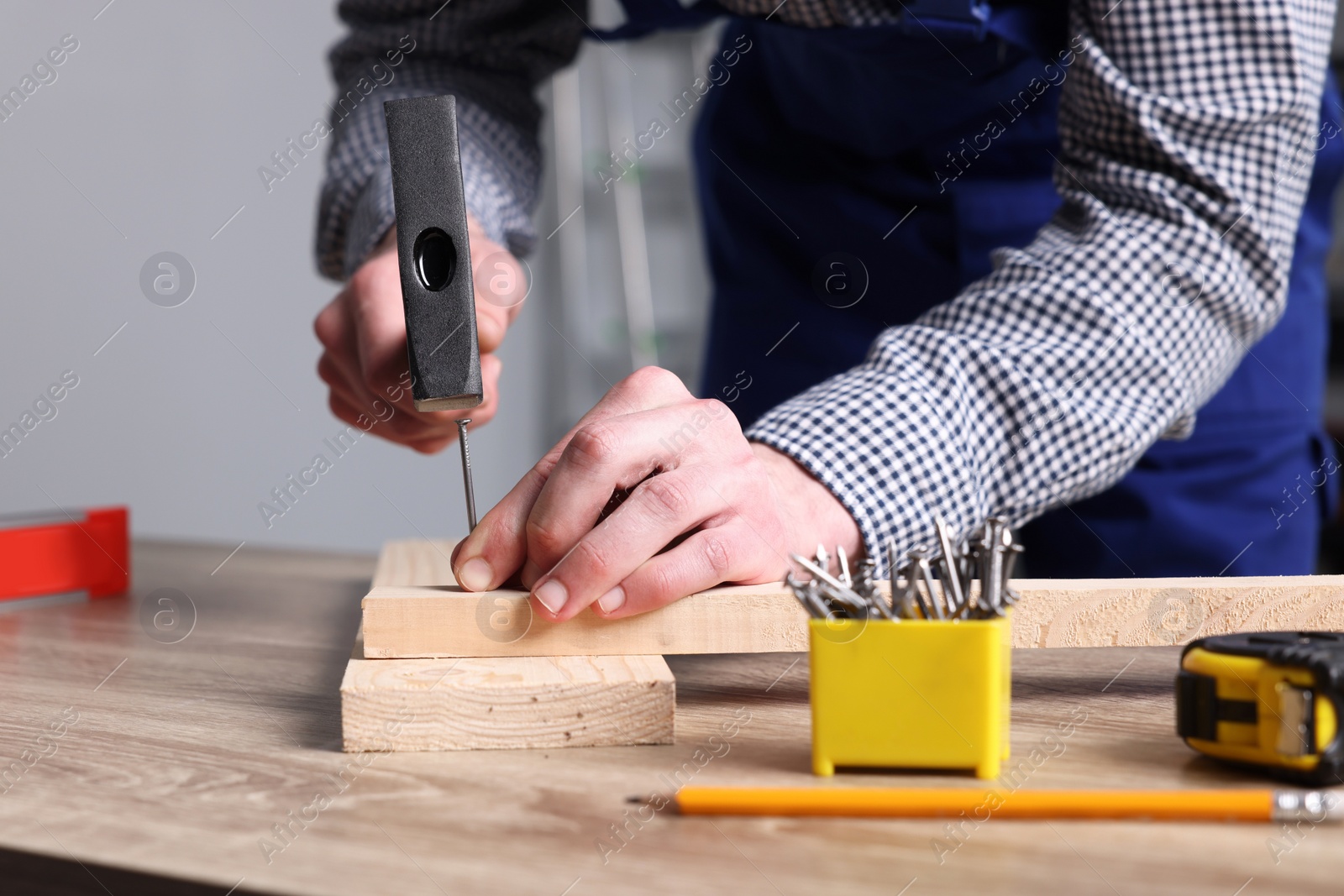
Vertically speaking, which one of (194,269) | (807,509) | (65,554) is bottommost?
(65,554)

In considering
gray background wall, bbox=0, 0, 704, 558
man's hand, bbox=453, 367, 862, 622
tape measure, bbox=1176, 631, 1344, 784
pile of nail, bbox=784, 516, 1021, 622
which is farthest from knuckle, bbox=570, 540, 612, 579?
gray background wall, bbox=0, 0, 704, 558

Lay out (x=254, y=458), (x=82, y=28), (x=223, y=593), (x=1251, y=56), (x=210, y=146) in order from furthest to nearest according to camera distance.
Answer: (x=254, y=458)
(x=210, y=146)
(x=82, y=28)
(x=223, y=593)
(x=1251, y=56)

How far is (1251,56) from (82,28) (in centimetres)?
228

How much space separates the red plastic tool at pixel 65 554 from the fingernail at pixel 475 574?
58 centimetres

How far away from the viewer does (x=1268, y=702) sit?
457 mm

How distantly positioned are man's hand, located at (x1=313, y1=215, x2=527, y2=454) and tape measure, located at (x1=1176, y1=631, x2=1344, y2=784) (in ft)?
1.64

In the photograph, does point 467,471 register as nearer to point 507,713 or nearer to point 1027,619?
point 507,713

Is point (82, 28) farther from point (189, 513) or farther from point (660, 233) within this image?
point (660, 233)

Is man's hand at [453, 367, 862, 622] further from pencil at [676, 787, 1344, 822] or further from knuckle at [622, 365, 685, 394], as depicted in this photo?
pencil at [676, 787, 1344, 822]

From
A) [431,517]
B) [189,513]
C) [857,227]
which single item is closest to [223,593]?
[857,227]

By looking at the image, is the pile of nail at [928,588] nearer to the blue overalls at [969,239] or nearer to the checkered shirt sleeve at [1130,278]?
the checkered shirt sleeve at [1130,278]

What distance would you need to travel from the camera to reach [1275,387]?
1102 mm

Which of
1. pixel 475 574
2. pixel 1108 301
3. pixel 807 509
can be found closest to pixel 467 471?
pixel 475 574

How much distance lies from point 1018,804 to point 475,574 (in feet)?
1.10
